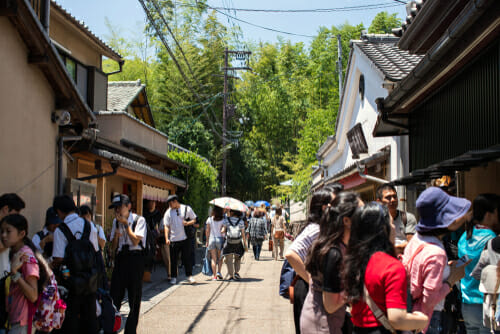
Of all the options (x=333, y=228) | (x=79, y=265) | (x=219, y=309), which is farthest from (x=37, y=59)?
(x=333, y=228)

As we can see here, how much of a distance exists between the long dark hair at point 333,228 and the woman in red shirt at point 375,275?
1.22 feet

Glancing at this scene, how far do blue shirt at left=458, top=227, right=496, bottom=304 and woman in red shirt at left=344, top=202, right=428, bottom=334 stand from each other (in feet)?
6.74

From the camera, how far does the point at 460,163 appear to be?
6.38 meters

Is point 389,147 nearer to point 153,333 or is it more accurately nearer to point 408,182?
point 408,182

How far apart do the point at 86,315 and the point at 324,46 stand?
127 ft

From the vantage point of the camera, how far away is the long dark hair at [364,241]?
323 cm

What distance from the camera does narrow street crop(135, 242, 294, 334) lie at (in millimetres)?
8016

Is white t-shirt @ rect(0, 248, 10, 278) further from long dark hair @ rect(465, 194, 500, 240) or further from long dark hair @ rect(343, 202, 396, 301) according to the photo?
long dark hair @ rect(465, 194, 500, 240)

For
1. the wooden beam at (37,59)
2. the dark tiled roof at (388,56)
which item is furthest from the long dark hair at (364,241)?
the dark tiled roof at (388,56)

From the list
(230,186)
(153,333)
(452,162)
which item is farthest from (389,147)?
(230,186)

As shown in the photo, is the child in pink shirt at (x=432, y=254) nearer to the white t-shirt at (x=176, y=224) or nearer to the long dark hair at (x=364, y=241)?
the long dark hair at (x=364, y=241)

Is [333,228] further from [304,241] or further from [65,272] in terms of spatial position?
[65,272]

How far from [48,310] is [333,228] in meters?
2.79

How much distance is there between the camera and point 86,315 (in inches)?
216
